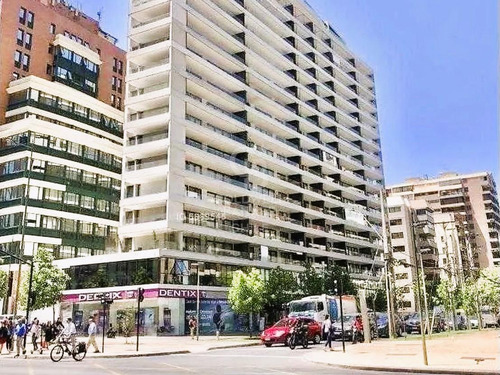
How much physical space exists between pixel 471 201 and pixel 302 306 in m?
107

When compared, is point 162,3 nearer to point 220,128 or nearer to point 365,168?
point 220,128

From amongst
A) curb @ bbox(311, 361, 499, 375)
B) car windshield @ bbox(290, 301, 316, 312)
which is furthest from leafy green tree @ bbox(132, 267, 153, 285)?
curb @ bbox(311, 361, 499, 375)

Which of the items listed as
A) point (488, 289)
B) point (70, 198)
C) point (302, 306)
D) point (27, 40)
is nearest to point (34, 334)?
point (302, 306)

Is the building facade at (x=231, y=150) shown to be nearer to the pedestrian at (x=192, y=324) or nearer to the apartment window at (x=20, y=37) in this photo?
the pedestrian at (x=192, y=324)

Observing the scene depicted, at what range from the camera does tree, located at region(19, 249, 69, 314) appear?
4128 cm

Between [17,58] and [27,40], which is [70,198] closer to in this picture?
[17,58]

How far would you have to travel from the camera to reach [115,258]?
47.2m

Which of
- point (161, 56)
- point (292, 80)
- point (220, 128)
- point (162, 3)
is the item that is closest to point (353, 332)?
point (220, 128)

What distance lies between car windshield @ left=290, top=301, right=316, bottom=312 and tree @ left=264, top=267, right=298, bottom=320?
4849mm

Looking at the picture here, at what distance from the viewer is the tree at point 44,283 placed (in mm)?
41281

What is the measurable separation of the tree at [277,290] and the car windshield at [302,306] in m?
4.85

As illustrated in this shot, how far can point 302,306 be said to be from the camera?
37.9m

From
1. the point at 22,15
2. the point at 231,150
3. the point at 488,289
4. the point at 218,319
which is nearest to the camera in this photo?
the point at 218,319

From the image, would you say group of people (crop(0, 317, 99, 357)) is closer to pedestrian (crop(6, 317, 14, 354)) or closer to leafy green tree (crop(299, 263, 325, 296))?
pedestrian (crop(6, 317, 14, 354))
